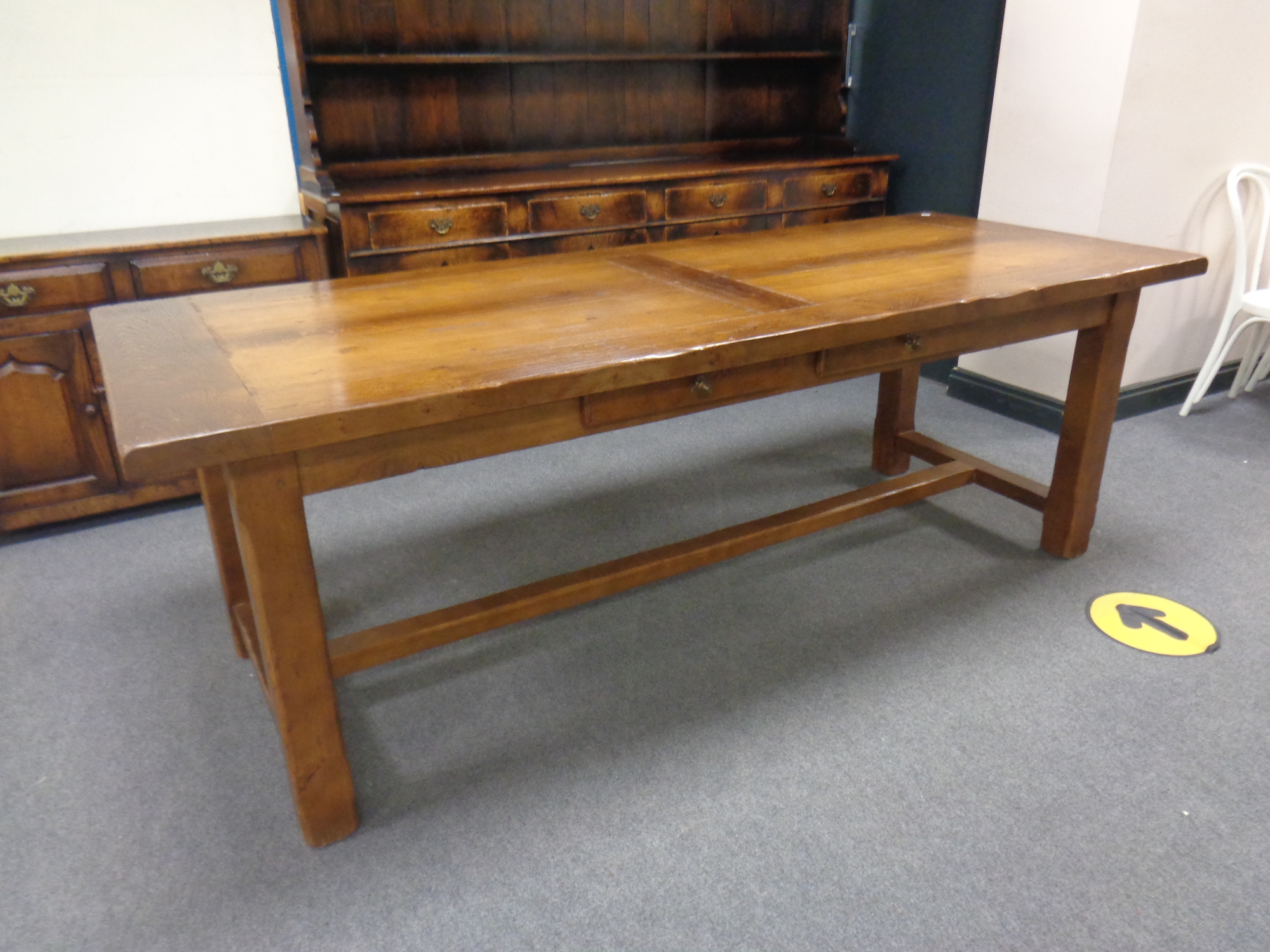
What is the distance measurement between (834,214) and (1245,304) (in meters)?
1.62

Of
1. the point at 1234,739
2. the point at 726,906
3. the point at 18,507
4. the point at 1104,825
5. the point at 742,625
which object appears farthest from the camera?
the point at 18,507

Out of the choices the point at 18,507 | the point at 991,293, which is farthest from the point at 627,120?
the point at 18,507

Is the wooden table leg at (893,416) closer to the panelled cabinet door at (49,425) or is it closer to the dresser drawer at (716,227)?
the dresser drawer at (716,227)

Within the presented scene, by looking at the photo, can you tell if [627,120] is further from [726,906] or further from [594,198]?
[726,906]

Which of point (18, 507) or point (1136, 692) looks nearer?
point (1136, 692)

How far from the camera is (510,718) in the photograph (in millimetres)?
1995

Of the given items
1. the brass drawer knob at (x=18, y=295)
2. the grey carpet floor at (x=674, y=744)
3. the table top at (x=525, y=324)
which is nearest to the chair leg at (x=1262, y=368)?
the grey carpet floor at (x=674, y=744)

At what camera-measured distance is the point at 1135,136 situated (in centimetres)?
320

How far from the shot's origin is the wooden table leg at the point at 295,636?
1.42m

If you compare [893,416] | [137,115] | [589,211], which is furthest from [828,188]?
[137,115]

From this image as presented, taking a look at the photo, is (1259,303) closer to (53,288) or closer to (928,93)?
(928,93)

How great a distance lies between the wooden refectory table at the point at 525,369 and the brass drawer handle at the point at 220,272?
0.96 metres

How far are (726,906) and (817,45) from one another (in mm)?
3964

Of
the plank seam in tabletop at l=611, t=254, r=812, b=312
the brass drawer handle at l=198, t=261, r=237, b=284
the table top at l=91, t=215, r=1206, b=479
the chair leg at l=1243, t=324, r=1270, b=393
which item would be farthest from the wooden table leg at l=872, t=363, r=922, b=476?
the brass drawer handle at l=198, t=261, r=237, b=284
